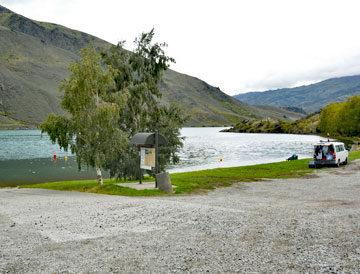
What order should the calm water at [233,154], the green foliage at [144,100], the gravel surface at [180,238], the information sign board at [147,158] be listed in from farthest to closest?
the calm water at [233,154]
the green foliage at [144,100]
the information sign board at [147,158]
the gravel surface at [180,238]

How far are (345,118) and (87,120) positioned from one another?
113245 mm

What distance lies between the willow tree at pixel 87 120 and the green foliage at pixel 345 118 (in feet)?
344

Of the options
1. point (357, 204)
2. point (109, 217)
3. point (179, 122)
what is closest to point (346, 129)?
point (179, 122)

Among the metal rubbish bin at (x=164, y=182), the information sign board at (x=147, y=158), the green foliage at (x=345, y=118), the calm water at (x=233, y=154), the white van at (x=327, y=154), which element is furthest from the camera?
the green foliage at (x=345, y=118)

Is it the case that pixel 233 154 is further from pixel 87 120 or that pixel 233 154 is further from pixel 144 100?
pixel 87 120

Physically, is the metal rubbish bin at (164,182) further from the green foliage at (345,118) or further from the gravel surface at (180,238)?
the green foliage at (345,118)

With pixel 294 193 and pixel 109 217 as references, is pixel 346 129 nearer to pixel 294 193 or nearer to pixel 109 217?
pixel 294 193

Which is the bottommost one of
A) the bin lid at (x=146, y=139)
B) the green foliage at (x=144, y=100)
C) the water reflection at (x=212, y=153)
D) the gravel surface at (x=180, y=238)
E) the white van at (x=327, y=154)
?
the water reflection at (x=212, y=153)

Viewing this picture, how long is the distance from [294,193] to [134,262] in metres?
15.9

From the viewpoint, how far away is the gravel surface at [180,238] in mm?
8297

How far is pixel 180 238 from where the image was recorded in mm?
10508

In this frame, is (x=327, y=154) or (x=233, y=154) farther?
(x=233, y=154)

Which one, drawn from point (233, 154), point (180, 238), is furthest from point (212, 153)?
point (180, 238)

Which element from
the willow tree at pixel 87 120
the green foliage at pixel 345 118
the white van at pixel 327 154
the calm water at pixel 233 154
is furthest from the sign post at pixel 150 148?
the green foliage at pixel 345 118
